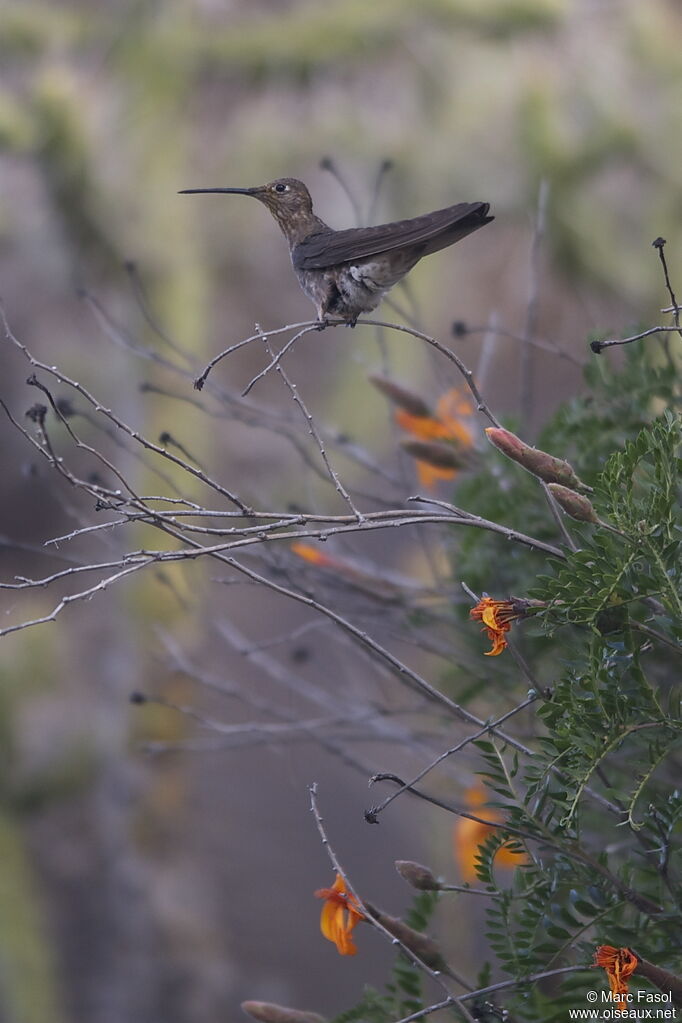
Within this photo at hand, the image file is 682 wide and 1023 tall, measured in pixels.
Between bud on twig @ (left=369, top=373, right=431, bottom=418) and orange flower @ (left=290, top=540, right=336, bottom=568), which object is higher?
bud on twig @ (left=369, top=373, right=431, bottom=418)

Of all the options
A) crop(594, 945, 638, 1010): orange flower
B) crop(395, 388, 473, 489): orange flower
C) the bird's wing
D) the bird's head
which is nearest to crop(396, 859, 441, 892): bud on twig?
crop(594, 945, 638, 1010): orange flower

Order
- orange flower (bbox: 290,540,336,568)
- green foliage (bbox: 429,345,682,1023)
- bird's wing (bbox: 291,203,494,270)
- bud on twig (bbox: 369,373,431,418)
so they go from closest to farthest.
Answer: green foliage (bbox: 429,345,682,1023), bird's wing (bbox: 291,203,494,270), orange flower (bbox: 290,540,336,568), bud on twig (bbox: 369,373,431,418)

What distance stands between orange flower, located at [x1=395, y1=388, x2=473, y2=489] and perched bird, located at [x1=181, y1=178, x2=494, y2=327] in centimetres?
32

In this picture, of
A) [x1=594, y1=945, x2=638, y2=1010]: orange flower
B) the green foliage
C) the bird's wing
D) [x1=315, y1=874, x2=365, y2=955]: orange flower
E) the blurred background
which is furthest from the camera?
the blurred background

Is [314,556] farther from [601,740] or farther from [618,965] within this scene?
[618,965]

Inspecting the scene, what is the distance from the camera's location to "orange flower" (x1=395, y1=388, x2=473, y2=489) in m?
2.48

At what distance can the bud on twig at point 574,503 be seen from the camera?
1.48 m

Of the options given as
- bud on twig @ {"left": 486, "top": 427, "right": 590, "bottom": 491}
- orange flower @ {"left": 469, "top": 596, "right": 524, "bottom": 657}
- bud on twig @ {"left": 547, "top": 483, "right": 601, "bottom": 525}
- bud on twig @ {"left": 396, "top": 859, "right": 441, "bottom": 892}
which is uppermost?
bud on twig @ {"left": 486, "top": 427, "right": 590, "bottom": 491}

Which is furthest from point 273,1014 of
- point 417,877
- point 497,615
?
point 497,615

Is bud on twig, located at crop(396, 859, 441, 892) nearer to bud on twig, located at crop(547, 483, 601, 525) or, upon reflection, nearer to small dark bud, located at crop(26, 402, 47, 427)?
bud on twig, located at crop(547, 483, 601, 525)

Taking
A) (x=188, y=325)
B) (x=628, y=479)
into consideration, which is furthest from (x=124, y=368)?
(x=628, y=479)

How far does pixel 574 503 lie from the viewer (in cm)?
148

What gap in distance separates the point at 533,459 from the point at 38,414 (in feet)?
2.32

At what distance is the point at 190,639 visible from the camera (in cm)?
586
